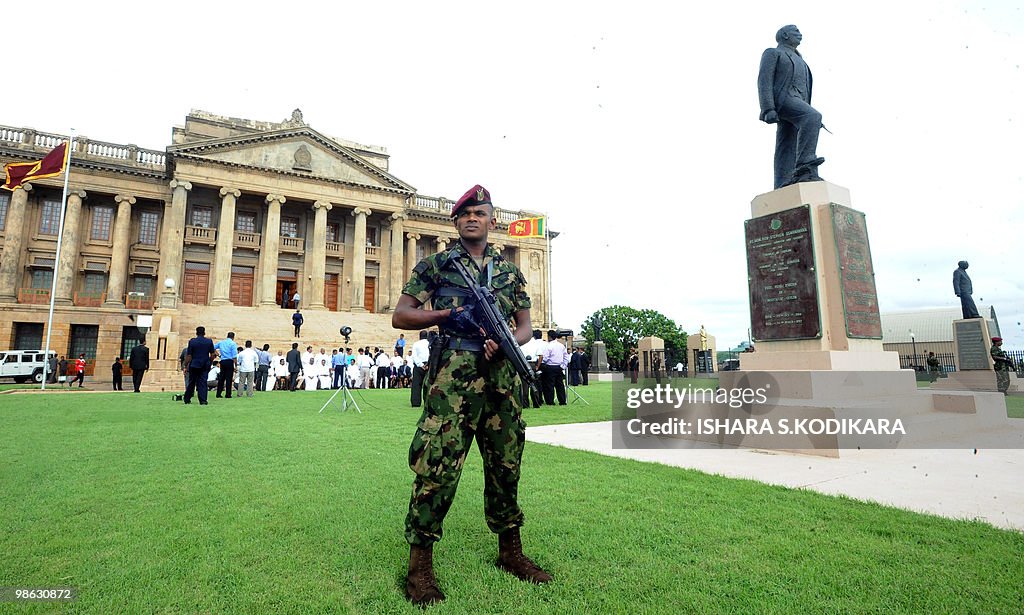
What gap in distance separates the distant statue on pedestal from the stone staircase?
86.8 ft

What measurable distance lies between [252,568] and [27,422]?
908 cm

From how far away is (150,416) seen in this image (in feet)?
31.1

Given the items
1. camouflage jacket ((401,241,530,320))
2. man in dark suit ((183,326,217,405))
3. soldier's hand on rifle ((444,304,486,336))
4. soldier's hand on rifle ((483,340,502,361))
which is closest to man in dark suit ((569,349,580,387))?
man in dark suit ((183,326,217,405))

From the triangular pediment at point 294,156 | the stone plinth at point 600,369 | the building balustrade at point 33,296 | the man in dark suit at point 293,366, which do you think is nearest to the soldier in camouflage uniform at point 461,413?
the man in dark suit at point 293,366

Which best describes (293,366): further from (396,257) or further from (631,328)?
(631,328)

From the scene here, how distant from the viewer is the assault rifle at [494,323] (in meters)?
2.51

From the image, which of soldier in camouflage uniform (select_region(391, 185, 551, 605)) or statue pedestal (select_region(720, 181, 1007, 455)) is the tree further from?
soldier in camouflage uniform (select_region(391, 185, 551, 605))

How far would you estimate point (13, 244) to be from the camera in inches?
1234

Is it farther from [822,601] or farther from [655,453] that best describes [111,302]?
[822,601]

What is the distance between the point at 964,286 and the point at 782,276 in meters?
11.6

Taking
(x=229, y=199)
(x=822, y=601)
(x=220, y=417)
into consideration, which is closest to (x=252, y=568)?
(x=822, y=601)

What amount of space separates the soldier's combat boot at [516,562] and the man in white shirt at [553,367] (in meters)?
10.2

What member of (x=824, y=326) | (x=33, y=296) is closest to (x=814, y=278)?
(x=824, y=326)

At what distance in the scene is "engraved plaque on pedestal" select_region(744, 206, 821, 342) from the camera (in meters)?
6.77
